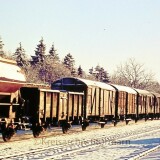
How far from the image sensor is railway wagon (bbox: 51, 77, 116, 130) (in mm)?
26891

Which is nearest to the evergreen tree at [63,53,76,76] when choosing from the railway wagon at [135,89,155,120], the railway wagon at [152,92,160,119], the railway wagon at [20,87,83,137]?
the railway wagon at [152,92,160,119]

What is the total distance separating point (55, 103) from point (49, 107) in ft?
2.41

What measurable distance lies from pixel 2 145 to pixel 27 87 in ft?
12.9

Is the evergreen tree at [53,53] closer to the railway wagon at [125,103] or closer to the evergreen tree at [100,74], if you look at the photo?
Result: the evergreen tree at [100,74]

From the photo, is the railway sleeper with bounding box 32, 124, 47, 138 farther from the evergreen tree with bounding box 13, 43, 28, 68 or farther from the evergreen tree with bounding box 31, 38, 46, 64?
the evergreen tree with bounding box 31, 38, 46, 64

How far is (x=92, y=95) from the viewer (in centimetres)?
2780

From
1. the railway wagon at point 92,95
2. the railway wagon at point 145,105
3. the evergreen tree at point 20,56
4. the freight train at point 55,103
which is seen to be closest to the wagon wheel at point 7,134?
the freight train at point 55,103

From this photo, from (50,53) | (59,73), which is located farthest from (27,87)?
(50,53)

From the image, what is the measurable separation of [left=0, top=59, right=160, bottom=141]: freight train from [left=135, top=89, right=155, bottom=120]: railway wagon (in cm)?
359

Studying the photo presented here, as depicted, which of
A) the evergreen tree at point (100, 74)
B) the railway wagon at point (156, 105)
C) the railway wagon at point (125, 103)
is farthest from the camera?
the evergreen tree at point (100, 74)

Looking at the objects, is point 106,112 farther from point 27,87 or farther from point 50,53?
point 50,53

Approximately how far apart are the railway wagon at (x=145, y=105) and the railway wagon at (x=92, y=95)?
9954mm

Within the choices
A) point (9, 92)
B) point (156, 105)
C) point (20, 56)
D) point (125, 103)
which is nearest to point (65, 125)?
point (9, 92)

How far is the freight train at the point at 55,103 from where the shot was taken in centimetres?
1709
